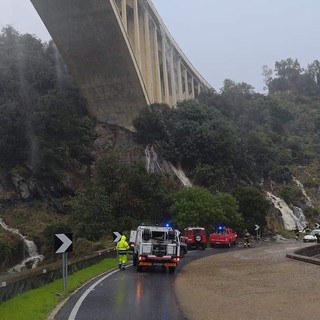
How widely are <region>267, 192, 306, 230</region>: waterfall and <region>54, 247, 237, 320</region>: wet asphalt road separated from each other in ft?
144

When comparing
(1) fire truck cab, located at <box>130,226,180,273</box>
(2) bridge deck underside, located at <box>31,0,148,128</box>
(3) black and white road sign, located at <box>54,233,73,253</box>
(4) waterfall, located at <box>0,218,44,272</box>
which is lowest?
(4) waterfall, located at <box>0,218,44,272</box>

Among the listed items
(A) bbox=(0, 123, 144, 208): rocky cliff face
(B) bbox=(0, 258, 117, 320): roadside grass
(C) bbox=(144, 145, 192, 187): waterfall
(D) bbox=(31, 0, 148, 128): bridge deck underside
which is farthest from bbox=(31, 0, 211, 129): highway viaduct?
(B) bbox=(0, 258, 117, 320): roadside grass

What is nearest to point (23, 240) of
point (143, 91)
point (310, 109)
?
point (143, 91)

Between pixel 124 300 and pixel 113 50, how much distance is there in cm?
3840

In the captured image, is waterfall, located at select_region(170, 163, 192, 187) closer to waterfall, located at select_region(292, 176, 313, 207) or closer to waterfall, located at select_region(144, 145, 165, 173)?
waterfall, located at select_region(144, 145, 165, 173)

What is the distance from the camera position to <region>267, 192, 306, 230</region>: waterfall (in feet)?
189

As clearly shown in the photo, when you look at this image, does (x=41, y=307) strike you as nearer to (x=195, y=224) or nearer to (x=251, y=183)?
(x=195, y=224)

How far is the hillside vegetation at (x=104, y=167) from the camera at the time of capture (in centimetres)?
3775

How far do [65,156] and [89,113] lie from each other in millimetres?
11773

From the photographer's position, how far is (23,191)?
4344 centimetres

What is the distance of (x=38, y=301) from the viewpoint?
1103 cm

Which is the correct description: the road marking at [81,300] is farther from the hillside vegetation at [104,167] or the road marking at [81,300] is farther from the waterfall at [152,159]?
the waterfall at [152,159]

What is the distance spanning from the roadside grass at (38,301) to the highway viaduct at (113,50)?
3215cm

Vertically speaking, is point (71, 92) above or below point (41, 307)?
above
